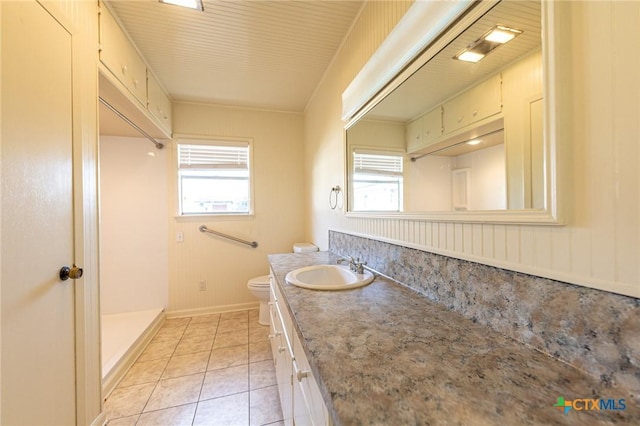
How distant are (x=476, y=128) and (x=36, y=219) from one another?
5.89 ft

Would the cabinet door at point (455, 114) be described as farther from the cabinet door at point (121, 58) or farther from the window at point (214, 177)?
the window at point (214, 177)

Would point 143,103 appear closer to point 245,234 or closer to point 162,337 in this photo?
point 245,234

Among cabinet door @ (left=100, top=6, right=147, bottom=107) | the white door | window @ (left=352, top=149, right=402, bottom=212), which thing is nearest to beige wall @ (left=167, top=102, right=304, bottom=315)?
cabinet door @ (left=100, top=6, right=147, bottom=107)

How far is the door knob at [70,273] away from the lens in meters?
1.16

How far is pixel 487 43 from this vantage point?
0.83m

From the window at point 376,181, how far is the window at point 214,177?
74.0 inches

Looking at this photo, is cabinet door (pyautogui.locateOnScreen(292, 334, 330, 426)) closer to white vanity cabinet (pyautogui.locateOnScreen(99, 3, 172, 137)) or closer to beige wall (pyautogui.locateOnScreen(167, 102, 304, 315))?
white vanity cabinet (pyautogui.locateOnScreen(99, 3, 172, 137))

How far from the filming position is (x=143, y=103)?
82.6 inches

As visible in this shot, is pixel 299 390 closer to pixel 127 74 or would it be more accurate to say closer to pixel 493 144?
pixel 493 144

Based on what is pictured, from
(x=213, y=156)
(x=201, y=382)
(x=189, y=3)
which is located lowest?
(x=201, y=382)

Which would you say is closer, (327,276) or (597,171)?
(597,171)

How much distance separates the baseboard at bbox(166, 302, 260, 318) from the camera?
293 cm

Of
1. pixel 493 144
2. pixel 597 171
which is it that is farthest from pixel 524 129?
pixel 597 171

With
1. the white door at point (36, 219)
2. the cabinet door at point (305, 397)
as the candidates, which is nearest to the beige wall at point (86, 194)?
the white door at point (36, 219)
